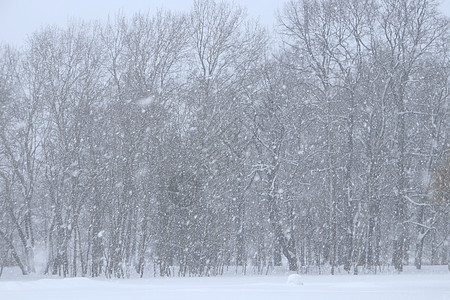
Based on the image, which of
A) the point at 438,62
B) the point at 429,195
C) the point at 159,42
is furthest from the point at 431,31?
the point at 159,42

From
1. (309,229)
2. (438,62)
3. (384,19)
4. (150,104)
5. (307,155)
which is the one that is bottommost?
(309,229)

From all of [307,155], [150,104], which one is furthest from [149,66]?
[307,155]

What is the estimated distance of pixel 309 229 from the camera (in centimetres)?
2311

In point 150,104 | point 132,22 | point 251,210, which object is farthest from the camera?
point 251,210

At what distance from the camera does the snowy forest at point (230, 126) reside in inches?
724

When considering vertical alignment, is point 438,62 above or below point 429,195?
above

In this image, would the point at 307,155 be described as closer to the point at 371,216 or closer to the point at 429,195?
the point at 371,216

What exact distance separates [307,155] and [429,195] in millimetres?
5009

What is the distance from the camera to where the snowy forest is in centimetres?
1839

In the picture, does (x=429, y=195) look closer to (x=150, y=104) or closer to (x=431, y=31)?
(x=431, y=31)

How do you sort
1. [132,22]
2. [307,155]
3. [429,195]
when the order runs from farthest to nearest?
Answer: 1. [132,22]
2. [307,155]
3. [429,195]

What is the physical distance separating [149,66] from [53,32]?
193 inches

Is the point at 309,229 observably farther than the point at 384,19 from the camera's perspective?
Yes

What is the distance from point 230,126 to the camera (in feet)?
67.0
